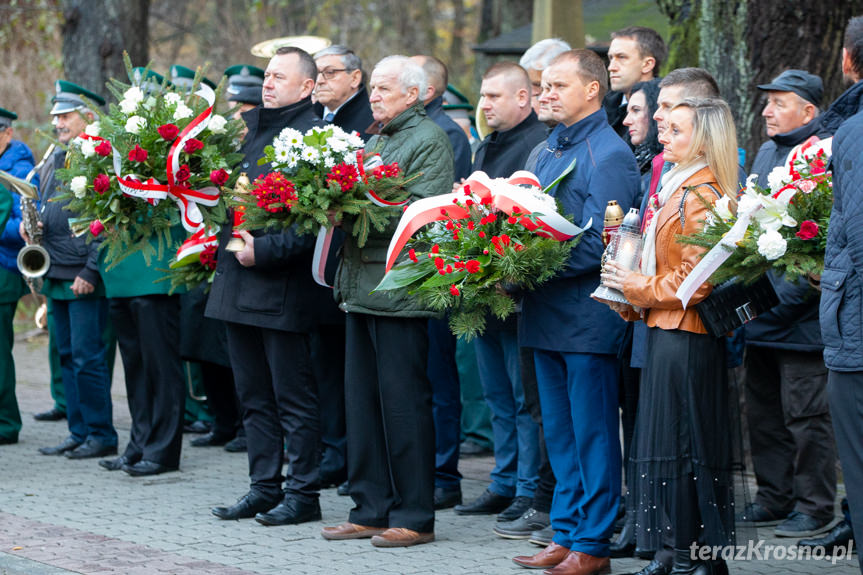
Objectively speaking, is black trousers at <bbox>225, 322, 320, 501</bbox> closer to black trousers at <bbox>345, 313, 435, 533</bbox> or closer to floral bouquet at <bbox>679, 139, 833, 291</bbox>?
black trousers at <bbox>345, 313, 435, 533</bbox>

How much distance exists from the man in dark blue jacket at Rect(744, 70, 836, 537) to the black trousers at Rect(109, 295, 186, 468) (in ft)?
12.2

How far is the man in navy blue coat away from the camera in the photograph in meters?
5.57

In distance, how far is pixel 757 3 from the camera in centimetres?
795

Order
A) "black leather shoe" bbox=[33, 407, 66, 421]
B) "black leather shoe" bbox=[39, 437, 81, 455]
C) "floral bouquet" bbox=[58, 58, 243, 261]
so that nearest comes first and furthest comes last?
"floral bouquet" bbox=[58, 58, 243, 261] → "black leather shoe" bbox=[39, 437, 81, 455] → "black leather shoe" bbox=[33, 407, 66, 421]

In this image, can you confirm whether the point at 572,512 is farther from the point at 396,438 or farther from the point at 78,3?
the point at 78,3

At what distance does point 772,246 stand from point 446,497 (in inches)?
122

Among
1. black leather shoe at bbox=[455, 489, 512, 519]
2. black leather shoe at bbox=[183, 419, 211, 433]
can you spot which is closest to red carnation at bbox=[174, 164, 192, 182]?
black leather shoe at bbox=[455, 489, 512, 519]

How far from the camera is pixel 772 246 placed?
4625 mm

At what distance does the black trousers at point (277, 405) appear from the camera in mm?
6691

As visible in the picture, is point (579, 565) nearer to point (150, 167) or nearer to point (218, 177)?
point (218, 177)

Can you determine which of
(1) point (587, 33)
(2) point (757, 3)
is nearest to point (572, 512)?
(2) point (757, 3)

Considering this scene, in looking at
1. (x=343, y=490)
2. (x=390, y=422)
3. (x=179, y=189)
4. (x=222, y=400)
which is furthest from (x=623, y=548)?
(x=222, y=400)

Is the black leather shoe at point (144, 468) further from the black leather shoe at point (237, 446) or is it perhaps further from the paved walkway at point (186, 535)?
the black leather shoe at point (237, 446)

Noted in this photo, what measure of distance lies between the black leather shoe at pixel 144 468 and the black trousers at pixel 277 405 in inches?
53.0
